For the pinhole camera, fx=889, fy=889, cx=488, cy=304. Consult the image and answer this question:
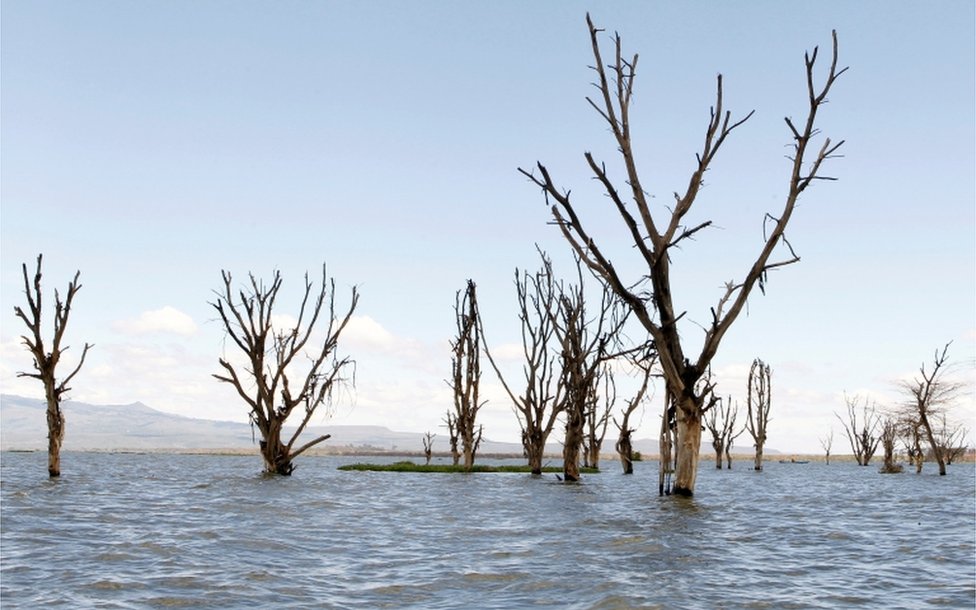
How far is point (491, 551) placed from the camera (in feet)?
39.4

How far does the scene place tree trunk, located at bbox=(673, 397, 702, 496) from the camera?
18391 millimetres

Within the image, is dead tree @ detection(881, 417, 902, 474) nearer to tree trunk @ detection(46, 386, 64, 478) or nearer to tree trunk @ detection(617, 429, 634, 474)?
tree trunk @ detection(617, 429, 634, 474)

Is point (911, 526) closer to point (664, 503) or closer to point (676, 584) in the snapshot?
point (664, 503)

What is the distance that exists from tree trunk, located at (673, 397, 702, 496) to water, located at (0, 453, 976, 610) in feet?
2.92

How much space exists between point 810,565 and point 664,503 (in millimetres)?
8329

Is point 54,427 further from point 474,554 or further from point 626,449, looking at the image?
point 626,449

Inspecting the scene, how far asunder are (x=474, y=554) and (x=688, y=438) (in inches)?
319

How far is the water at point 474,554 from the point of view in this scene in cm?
871

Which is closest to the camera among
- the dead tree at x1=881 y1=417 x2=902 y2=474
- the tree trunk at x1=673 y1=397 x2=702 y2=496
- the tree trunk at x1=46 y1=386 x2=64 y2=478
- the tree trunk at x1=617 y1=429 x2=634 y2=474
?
the tree trunk at x1=673 y1=397 x2=702 y2=496

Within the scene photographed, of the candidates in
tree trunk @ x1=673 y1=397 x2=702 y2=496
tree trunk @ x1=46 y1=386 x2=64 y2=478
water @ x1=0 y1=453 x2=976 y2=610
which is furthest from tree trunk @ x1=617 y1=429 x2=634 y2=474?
tree trunk @ x1=46 y1=386 x2=64 y2=478

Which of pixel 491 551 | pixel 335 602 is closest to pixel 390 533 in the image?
pixel 491 551

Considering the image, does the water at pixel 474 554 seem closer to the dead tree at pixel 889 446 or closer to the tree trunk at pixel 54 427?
the tree trunk at pixel 54 427

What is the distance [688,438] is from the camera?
18562mm

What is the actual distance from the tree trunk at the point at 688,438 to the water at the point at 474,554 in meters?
0.89
